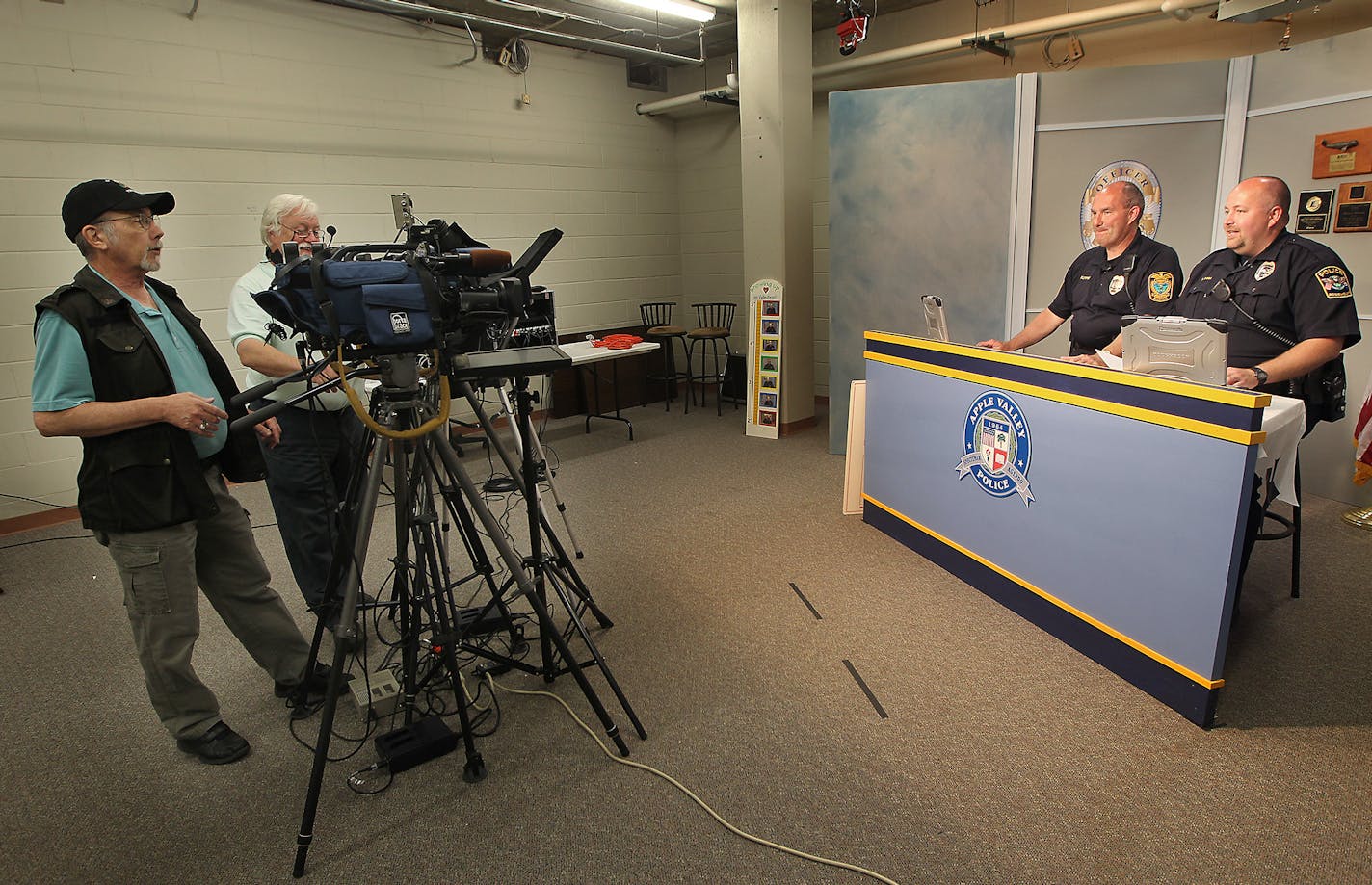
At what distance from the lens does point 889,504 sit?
3.57 m

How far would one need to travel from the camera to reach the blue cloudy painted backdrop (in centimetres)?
435

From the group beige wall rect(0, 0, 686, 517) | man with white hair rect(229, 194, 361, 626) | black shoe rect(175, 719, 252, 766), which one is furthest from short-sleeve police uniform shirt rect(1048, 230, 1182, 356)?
beige wall rect(0, 0, 686, 517)

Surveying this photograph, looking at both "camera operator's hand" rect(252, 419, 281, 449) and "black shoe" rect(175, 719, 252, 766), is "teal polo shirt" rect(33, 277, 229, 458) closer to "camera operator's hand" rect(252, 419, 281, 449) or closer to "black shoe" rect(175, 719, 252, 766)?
"camera operator's hand" rect(252, 419, 281, 449)

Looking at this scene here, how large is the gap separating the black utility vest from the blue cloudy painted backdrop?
398cm

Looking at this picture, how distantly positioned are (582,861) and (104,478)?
62.6 inches

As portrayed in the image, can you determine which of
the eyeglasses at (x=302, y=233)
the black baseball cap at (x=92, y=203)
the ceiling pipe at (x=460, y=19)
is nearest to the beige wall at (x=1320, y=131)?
the ceiling pipe at (x=460, y=19)

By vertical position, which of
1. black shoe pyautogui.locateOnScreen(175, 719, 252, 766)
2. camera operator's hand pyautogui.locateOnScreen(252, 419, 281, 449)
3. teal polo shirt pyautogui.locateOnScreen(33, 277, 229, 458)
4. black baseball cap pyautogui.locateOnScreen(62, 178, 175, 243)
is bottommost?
black shoe pyautogui.locateOnScreen(175, 719, 252, 766)

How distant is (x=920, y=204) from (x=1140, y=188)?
123 cm

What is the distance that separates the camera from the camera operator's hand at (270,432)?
7.46 ft

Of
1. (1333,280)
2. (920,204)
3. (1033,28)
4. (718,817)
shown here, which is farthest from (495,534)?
(1033,28)

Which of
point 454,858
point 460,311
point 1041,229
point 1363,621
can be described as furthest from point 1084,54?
point 454,858

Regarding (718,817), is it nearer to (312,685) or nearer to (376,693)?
(376,693)

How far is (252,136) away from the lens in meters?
4.71

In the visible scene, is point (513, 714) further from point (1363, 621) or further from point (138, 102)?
point (138, 102)
